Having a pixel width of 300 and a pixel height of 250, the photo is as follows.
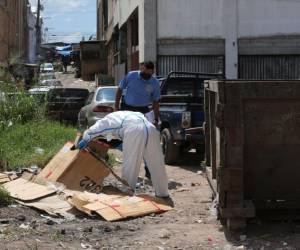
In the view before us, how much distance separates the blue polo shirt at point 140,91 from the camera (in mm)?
10023

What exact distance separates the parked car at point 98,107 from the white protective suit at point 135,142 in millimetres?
7697

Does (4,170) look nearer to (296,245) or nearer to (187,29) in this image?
(296,245)

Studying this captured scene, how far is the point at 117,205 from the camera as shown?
7402 mm

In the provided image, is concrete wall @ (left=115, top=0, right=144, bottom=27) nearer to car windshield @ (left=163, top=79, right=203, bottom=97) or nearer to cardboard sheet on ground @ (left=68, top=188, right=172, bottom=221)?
car windshield @ (left=163, top=79, right=203, bottom=97)

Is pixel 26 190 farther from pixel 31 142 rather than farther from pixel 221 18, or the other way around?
pixel 221 18

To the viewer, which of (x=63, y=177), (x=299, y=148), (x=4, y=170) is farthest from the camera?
(x=4, y=170)

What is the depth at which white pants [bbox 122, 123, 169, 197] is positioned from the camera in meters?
7.99

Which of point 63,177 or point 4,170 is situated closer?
point 63,177

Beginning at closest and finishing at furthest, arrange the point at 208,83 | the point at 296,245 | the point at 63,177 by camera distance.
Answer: the point at 296,245 → the point at 208,83 → the point at 63,177

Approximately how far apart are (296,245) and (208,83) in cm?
246

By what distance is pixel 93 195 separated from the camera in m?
7.79

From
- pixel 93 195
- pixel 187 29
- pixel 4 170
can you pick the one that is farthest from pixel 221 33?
pixel 93 195

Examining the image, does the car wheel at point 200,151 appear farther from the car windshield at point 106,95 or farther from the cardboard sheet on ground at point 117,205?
the car windshield at point 106,95

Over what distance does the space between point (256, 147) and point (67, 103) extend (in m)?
14.1
